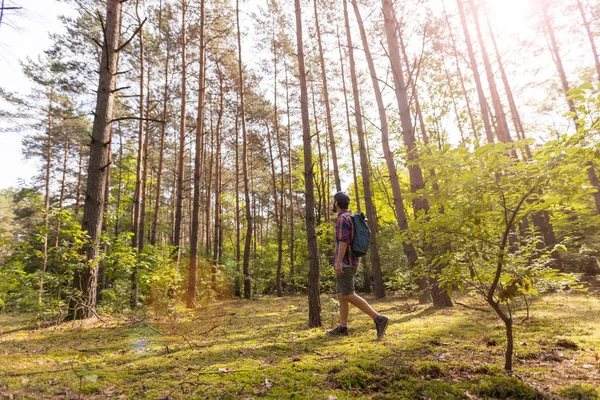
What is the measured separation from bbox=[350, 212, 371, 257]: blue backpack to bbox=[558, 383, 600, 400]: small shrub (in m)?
2.21

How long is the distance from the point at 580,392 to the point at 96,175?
7.05 m

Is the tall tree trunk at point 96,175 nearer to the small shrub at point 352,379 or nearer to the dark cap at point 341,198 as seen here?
the dark cap at point 341,198

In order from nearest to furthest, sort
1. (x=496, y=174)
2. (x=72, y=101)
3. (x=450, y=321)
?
(x=496, y=174)
(x=450, y=321)
(x=72, y=101)

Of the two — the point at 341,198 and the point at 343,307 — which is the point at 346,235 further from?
the point at 343,307

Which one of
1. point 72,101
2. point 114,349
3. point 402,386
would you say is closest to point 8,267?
point 114,349

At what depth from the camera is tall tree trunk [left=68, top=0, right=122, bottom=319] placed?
18.2 feet

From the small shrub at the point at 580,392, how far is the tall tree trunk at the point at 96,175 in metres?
6.51

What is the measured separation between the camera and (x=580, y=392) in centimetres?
201

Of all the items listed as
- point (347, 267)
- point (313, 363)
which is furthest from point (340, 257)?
point (313, 363)

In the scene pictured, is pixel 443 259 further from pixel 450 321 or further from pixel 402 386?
pixel 450 321

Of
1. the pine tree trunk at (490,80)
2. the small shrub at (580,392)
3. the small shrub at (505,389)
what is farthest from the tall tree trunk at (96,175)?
the pine tree trunk at (490,80)

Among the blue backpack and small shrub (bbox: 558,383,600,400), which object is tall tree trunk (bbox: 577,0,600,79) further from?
small shrub (bbox: 558,383,600,400)

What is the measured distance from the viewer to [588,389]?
204cm

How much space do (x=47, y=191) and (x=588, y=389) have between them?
2593 centimetres
